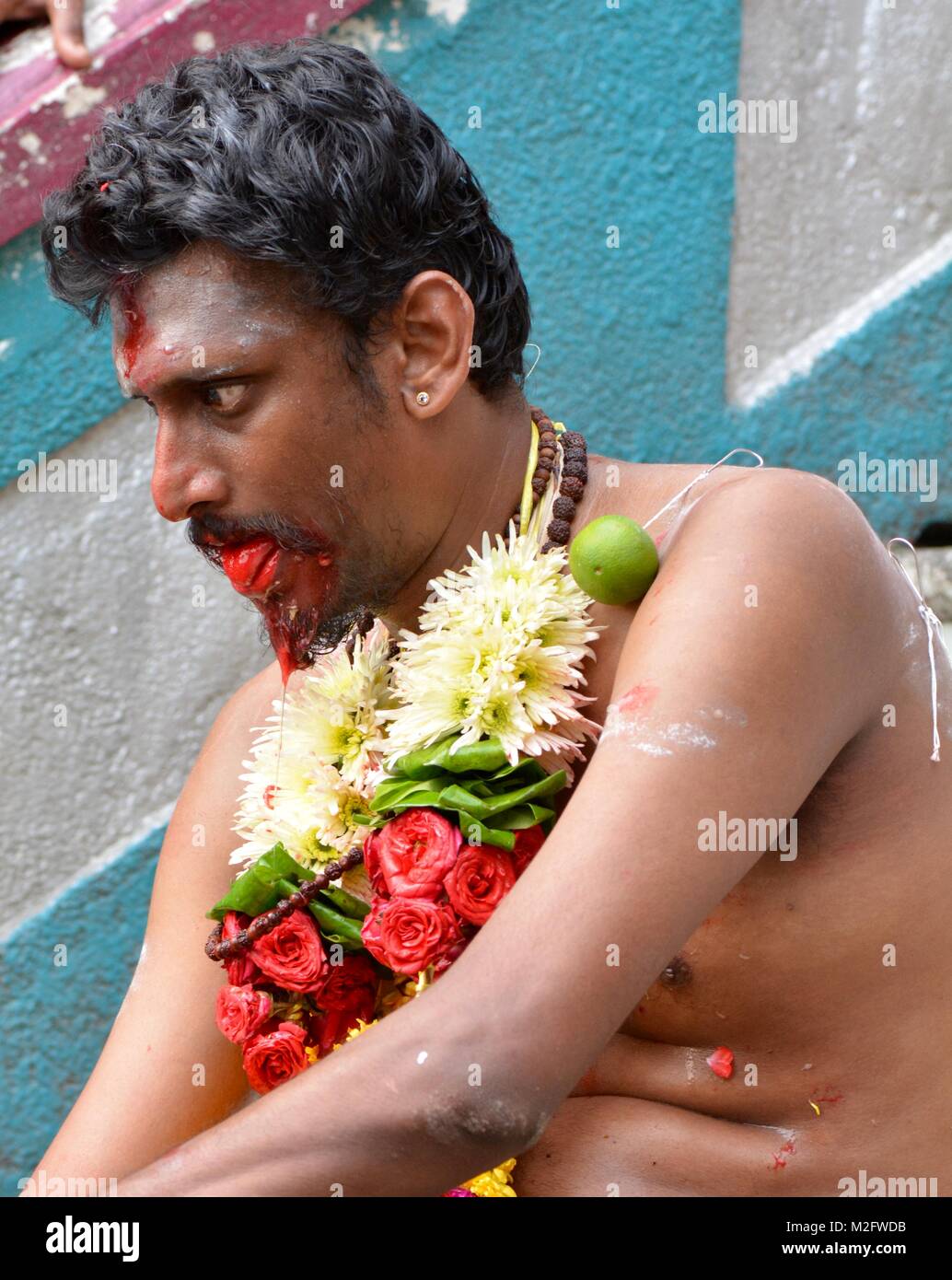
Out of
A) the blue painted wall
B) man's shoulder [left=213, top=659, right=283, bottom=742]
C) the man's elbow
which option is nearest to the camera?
the man's elbow

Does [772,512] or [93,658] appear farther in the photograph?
[93,658]

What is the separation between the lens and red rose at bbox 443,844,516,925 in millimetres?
2018

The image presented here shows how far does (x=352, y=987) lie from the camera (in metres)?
2.31

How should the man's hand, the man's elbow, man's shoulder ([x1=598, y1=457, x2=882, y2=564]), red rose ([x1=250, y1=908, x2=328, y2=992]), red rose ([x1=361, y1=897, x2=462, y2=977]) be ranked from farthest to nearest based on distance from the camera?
1. the man's hand
2. red rose ([x1=250, y1=908, x2=328, y2=992])
3. red rose ([x1=361, y1=897, x2=462, y2=977])
4. man's shoulder ([x1=598, y1=457, x2=882, y2=564])
5. the man's elbow

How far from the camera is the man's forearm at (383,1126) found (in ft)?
5.39

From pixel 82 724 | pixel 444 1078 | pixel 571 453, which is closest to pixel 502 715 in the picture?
pixel 571 453

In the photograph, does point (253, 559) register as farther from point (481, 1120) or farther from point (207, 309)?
point (481, 1120)

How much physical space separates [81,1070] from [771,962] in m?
1.99

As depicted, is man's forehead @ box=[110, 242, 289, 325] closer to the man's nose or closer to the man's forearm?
the man's nose

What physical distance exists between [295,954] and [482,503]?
0.70m

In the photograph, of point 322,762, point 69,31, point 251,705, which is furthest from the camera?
point 69,31

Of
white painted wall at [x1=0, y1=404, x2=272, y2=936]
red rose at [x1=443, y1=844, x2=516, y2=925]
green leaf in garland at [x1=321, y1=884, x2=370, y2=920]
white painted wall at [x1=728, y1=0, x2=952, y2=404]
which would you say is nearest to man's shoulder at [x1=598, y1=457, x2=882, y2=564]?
red rose at [x1=443, y1=844, x2=516, y2=925]

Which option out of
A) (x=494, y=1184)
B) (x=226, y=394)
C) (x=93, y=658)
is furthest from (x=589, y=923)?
(x=93, y=658)

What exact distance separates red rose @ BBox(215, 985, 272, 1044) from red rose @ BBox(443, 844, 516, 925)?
0.42 metres
